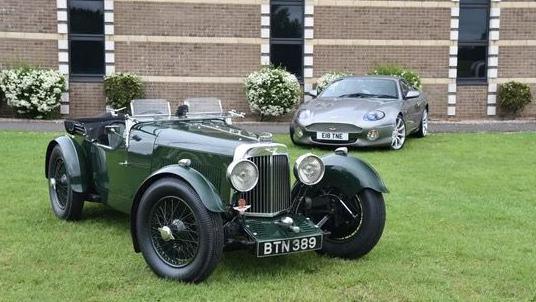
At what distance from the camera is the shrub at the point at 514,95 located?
1902 cm

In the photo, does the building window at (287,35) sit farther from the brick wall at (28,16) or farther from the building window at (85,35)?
the brick wall at (28,16)

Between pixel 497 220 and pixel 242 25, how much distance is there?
1277 cm

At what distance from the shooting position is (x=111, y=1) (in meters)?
17.8

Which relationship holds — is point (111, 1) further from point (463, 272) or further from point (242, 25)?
point (463, 272)

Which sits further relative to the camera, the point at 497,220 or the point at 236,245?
the point at 497,220

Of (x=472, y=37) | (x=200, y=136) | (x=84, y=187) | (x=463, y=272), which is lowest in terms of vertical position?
(x=463, y=272)

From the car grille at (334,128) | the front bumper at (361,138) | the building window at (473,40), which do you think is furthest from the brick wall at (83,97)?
the building window at (473,40)

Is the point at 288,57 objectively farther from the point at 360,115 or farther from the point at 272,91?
the point at 360,115

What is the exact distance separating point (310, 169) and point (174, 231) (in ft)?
4.03

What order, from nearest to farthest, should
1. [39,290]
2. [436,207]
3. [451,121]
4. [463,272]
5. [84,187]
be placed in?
[39,290] < [463,272] < [84,187] < [436,207] < [451,121]

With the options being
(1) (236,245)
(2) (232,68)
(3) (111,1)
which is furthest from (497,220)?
(3) (111,1)

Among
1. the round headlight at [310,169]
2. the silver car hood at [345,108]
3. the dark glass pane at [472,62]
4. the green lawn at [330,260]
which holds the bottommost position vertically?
the green lawn at [330,260]

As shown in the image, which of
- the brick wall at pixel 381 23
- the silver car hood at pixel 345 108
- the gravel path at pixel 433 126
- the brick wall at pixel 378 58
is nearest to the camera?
the silver car hood at pixel 345 108

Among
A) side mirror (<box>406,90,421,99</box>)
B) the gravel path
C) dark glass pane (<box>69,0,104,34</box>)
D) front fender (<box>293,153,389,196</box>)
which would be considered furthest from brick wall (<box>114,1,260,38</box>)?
front fender (<box>293,153,389,196</box>)
